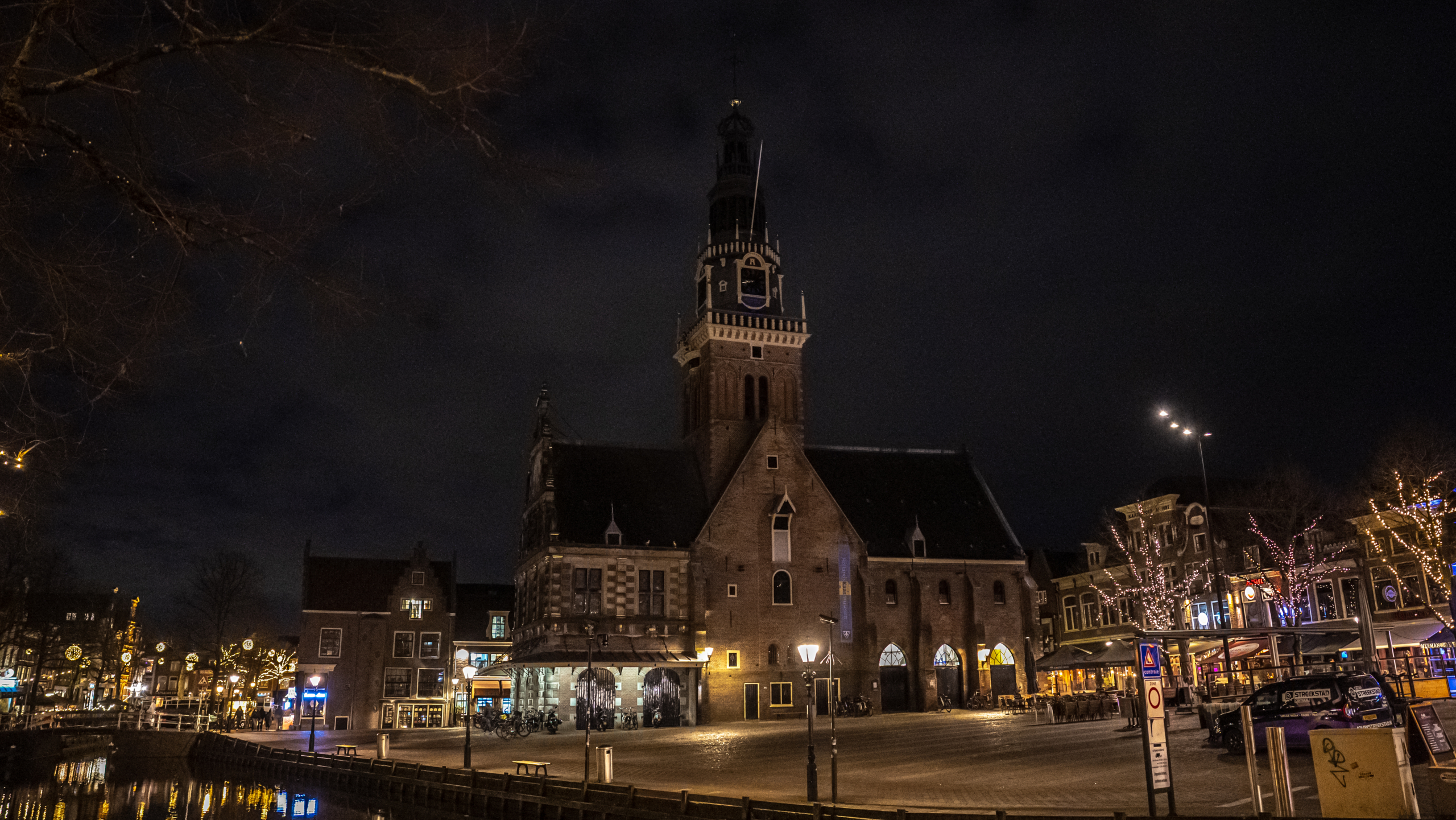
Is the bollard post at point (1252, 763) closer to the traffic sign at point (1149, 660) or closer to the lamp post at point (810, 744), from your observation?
the traffic sign at point (1149, 660)

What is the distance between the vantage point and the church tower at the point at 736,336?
207 feet

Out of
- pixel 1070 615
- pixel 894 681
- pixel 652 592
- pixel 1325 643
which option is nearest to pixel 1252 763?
pixel 1325 643

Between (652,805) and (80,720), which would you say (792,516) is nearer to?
(652,805)

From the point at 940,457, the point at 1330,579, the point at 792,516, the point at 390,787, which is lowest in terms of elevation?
the point at 390,787

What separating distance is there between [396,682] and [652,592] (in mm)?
21469

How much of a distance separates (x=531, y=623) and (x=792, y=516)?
15.5 meters

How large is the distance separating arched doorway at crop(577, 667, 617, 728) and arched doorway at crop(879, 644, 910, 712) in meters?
15.3

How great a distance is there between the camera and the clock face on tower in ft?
216

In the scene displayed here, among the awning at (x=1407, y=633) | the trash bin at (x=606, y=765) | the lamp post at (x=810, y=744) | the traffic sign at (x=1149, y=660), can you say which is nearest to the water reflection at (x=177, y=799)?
the trash bin at (x=606, y=765)

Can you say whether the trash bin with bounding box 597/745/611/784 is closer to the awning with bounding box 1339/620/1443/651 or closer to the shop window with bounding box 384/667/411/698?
the awning with bounding box 1339/620/1443/651

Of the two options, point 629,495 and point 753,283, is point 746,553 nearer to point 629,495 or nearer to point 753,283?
point 629,495

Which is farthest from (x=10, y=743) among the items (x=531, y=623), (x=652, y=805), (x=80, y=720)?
(x=652, y=805)

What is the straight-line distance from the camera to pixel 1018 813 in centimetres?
1822

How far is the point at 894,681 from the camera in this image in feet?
193
